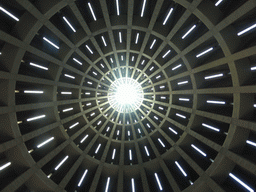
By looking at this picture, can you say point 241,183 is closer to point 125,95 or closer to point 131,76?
point 131,76

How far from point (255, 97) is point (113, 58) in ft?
60.8

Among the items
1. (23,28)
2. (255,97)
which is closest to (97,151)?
(23,28)

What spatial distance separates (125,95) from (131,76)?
251 inches

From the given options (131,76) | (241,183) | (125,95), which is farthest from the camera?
(125,95)

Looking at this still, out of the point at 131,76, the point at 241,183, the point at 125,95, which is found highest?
the point at 131,76

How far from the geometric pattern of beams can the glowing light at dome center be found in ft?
10.9

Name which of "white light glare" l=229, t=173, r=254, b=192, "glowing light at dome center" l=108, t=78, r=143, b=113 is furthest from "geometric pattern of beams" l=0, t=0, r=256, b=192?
"glowing light at dome center" l=108, t=78, r=143, b=113

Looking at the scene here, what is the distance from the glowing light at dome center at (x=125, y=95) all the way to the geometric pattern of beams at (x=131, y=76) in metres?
3.33

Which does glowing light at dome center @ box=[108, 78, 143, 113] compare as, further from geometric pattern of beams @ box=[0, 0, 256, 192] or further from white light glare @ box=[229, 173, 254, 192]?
white light glare @ box=[229, 173, 254, 192]

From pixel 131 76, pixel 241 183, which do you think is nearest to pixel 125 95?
pixel 131 76

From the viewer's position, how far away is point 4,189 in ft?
39.2

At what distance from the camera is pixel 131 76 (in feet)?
86.4

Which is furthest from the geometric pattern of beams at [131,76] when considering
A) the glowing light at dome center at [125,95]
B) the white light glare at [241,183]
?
the glowing light at dome center at [125,95]

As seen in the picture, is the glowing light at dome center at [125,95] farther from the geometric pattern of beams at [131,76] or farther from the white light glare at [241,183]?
the white light glare at [241,183]
